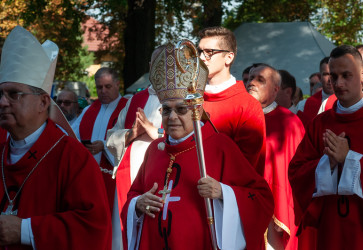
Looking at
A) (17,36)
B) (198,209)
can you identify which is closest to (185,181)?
(198,209)

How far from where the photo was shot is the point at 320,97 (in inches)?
345

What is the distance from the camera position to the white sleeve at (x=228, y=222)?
4203 millimetres

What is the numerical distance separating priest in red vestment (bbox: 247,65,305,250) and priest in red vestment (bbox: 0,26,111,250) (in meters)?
2.93

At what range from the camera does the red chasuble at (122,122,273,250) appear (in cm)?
427

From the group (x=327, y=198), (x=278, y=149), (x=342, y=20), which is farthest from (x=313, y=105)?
(x=342, y=20)

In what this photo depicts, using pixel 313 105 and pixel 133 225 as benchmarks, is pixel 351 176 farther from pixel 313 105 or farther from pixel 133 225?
pixel 313 105

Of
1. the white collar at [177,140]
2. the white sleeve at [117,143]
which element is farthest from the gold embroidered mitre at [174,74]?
the white sleeve at [117,143]

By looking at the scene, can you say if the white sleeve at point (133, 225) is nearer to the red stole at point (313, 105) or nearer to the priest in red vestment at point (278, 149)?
the priest in red vestment at point (278, 149)

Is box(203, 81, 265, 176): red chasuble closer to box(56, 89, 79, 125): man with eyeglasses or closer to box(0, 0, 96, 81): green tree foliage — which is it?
box(56, 89, 79, 125): man with eyeglasses

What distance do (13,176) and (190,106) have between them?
3.89 ft

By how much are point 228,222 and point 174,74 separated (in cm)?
108

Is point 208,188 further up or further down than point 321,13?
further down

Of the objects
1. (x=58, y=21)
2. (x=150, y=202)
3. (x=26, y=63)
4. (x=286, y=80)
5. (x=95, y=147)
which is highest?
(x=58, y=21)

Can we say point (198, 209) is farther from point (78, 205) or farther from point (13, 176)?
point (13, 176)
